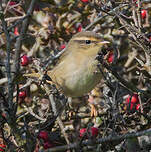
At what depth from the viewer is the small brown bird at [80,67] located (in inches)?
131

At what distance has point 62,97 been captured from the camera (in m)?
4.02

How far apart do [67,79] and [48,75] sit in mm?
457

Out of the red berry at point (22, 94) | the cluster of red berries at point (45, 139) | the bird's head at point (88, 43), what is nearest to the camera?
the cluster of red berries at point (45, 139)

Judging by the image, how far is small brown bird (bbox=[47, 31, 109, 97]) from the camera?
3.32 meters

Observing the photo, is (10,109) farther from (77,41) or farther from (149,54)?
(77,41)

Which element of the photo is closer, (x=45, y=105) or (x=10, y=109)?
(x=10, y=109)

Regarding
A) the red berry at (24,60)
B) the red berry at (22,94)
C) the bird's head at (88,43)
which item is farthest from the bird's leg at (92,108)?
the red berry at (24,60)

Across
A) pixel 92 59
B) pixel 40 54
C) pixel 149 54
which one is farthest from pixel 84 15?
pixel 149 54

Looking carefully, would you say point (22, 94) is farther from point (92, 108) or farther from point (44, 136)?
point (44, 136)

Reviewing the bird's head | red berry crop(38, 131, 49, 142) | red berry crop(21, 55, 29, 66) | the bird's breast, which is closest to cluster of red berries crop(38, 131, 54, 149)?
red berry crop(38, 131, 49, 142)

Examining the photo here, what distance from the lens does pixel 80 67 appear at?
133 inches

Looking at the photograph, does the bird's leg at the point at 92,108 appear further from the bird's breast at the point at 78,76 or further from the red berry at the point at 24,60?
the red berry at the point at 24,60

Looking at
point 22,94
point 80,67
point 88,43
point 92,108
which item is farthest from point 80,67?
point 22,94

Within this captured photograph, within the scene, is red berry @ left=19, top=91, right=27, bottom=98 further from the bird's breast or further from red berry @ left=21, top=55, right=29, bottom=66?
the bird's breast
